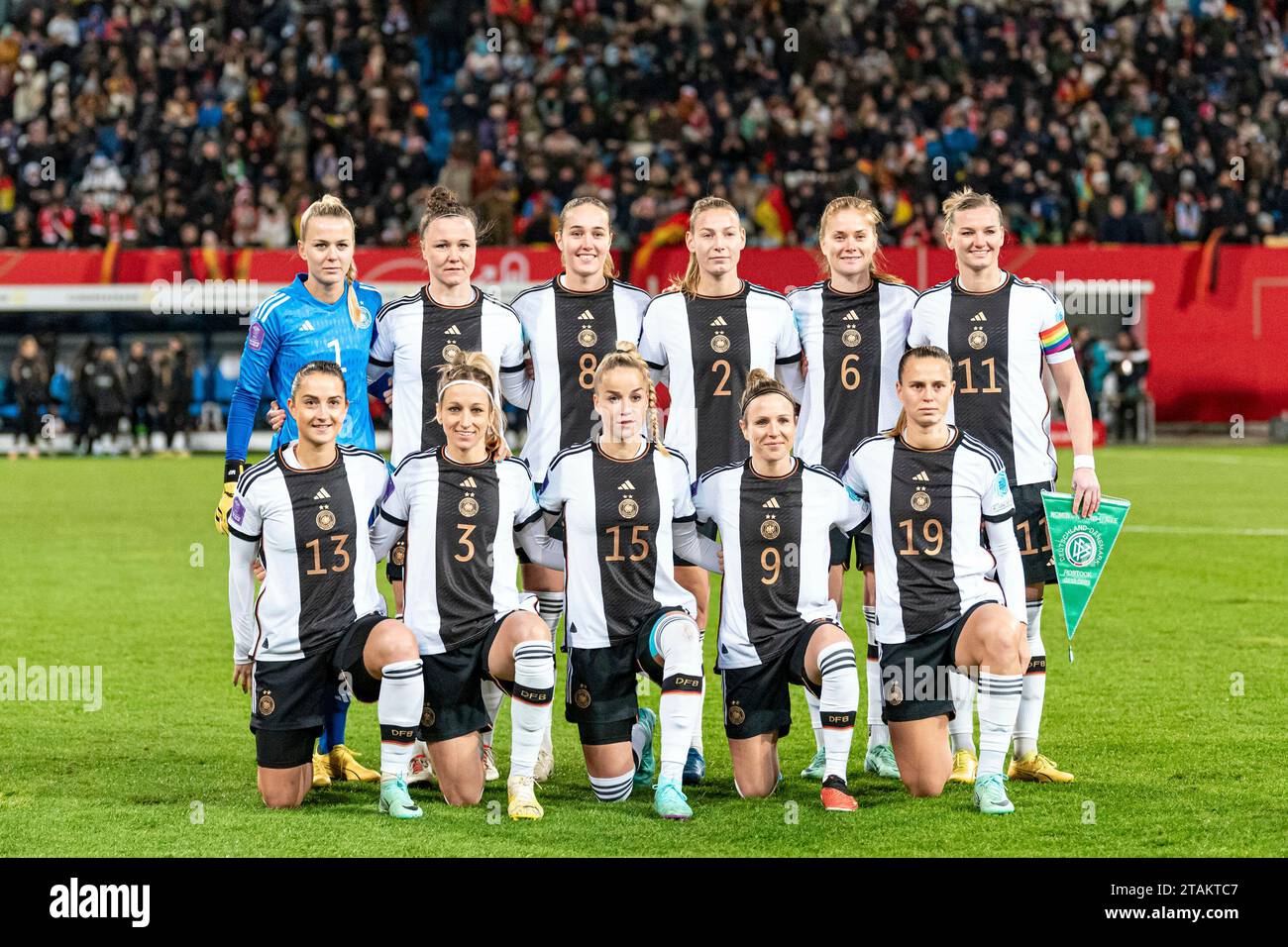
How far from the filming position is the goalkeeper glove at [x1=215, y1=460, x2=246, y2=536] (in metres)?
5.38

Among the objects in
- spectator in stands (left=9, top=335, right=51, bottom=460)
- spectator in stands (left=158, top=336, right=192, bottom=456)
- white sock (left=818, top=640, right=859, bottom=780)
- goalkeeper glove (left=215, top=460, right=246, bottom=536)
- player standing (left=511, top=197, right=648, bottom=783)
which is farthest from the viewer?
spectator in stands (left=158, top=336, right=192, bottom=456)

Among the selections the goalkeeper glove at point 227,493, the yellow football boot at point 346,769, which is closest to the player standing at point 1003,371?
the yellow football boot at point 346,769

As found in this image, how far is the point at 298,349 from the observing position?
5.70m

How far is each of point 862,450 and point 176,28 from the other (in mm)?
22028

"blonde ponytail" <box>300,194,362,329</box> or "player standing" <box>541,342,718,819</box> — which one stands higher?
"blonde ponytail" <box>300,194,362,329</box>

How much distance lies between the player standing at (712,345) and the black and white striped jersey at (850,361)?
0.10m

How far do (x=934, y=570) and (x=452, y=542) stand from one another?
1.58 m

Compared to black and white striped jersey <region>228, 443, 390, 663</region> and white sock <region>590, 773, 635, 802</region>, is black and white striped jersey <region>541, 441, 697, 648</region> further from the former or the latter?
black and white striped jersey <region>228, 443, 390, 663</region>

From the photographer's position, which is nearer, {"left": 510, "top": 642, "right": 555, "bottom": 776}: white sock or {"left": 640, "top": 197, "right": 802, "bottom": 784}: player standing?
{"left": 510, "top": 642, "right": 555, "bottom": 776}: white sock

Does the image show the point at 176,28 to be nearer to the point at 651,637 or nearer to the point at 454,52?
the point at 454,52

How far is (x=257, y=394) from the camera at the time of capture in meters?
5.77

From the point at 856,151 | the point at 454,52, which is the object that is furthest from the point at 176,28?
the point at 856,151

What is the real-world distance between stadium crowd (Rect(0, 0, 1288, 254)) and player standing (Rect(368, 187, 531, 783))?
15776 millimetres

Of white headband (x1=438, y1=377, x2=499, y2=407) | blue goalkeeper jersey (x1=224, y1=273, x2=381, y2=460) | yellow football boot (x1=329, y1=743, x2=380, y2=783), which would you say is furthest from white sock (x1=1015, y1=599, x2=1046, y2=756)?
blue goalkeeper jersey (x1=224, y1=273, x2=381, y2=460)
